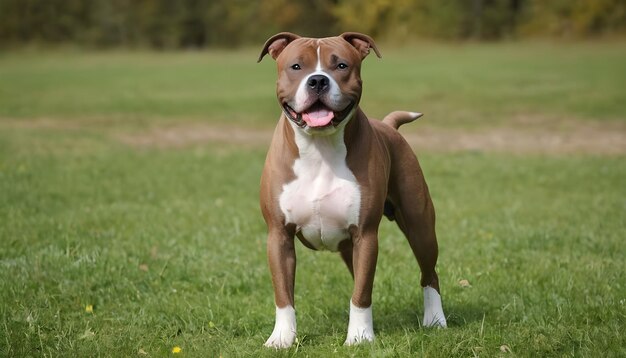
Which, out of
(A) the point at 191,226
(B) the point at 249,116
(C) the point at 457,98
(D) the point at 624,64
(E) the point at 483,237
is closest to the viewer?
(E) the point at 483,237

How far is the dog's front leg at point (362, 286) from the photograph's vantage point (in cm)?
457

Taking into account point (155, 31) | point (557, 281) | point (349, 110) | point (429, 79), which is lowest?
point (155, 31)

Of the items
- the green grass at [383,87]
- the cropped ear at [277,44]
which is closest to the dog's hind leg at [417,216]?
the cropped ear at [277,44]

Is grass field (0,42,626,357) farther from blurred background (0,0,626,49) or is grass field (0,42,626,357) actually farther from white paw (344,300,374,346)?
blurred background (0,0,626,49)

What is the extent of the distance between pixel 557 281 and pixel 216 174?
716 cm

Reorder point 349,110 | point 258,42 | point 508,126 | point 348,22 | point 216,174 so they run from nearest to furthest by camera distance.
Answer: point 349,110, point 216,174, point 508,126, point 348,22, point 258,42

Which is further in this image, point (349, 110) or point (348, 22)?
point (348, 22)

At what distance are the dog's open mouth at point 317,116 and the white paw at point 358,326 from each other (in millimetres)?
1021

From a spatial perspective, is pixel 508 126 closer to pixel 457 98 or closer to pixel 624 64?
pixel 457 98

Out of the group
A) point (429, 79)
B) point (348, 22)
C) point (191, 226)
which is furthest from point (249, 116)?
point (348, 22)

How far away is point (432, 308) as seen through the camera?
17.0 feet

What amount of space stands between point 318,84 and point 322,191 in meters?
0.59

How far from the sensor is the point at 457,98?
24281mm

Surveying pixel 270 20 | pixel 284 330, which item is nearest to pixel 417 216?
pixel 284 330
